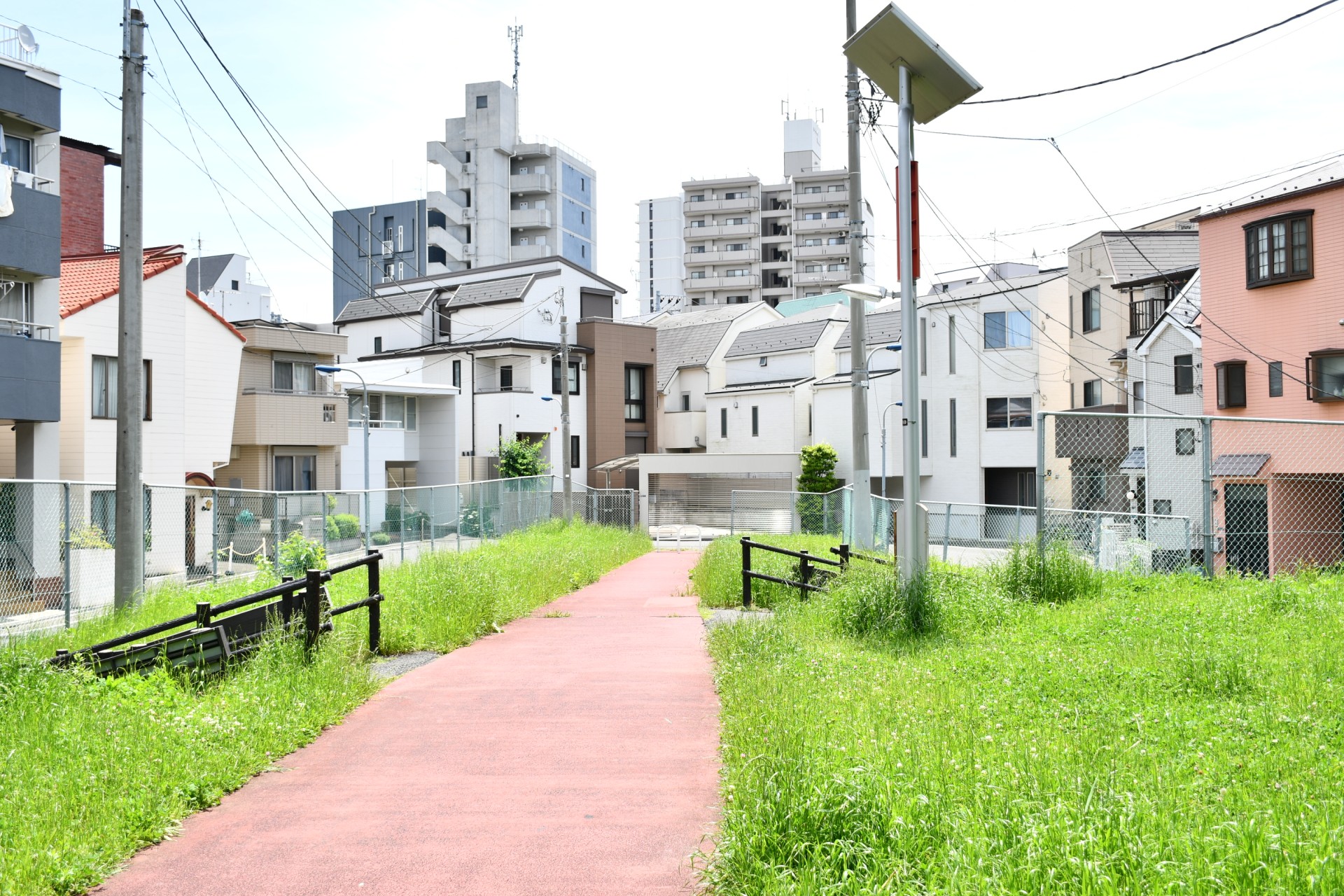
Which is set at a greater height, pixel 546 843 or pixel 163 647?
pixel 163 647

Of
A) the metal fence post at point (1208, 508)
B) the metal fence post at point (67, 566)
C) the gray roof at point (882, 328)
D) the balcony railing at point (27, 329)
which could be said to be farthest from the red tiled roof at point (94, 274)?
the gray roof at point (882, 328)

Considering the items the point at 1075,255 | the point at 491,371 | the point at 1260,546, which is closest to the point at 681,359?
the point at 491,371

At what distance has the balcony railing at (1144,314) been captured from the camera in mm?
34562

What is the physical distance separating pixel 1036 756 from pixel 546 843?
2360mm

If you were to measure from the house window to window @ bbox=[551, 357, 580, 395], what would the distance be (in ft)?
99.6

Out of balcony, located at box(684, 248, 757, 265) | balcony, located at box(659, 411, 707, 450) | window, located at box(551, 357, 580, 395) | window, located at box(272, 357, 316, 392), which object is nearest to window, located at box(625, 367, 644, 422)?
balcony, located at box(659, 411, 707, 450)

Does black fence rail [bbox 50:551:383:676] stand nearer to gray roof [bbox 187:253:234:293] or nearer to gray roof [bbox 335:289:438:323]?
gray roof [bbox 335:289:438:323]

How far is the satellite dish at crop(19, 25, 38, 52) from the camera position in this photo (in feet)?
65.9

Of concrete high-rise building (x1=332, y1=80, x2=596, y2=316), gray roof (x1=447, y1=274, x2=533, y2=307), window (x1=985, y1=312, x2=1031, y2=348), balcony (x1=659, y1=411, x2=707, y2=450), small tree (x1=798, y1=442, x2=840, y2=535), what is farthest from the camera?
concrete high-rise building (x1=332, y1=80, x2=596, y2=316)

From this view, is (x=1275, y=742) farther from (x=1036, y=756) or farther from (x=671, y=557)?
(x=671, y=557)

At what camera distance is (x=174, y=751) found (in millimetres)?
5578

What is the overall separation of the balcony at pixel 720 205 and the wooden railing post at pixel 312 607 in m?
75.8

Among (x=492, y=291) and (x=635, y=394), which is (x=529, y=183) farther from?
(x=635, y=394)

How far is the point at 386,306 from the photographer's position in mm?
49531
